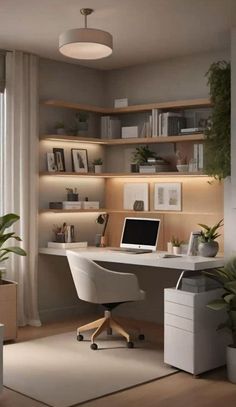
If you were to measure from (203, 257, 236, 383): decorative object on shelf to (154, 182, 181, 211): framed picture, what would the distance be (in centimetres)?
130

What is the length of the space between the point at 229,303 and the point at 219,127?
1.65 meters

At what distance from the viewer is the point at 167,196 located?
238 inches

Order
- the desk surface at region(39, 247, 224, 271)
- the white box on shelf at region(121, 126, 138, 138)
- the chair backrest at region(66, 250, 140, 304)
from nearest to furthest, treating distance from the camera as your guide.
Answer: the desk surface at region(39, 247, 224, 271) < the chair backrest at region(66, 250, 140, 304) < the white box on shelf at region(121, 126, 138, 138)

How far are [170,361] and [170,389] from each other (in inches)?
18.3

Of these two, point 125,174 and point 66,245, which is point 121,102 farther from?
point 66,245

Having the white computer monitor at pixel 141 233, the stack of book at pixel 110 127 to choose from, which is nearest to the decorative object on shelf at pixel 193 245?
the white computer monitor at pixel 141 233

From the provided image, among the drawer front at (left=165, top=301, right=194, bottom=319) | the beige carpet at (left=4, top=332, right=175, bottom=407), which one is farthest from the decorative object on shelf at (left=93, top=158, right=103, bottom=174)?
the drawer front at (left=165, top=301, right=194, bottom=319)

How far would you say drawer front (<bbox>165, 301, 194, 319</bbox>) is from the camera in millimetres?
4359

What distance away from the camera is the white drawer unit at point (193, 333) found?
433 centimetres

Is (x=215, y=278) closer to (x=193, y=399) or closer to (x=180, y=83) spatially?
(x=193, y=399)

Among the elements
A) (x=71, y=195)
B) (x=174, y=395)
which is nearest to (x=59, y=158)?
(x=71, y=195)

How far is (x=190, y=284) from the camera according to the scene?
4496 millimetres

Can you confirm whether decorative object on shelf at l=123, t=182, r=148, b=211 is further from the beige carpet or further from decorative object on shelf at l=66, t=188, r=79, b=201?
the beige carpet

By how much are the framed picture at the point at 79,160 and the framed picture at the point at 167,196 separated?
0.83m
